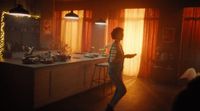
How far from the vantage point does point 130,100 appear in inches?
192

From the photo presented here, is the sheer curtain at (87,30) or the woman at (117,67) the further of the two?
the sheer curtain at (87,30)

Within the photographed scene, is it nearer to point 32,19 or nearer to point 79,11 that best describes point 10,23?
point 32,19

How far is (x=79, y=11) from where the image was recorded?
29.7ft

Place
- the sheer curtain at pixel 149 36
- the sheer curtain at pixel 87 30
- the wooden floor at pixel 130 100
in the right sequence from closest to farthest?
1. the wooden floor at pixel 130 100
2. the sheer curtain at pixel 149 36
3. the sheer curtain at pixel 87 30

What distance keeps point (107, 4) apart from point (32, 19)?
113 inches

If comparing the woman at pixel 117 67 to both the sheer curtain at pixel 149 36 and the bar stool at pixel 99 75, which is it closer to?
the bar stool at pixel 99 75

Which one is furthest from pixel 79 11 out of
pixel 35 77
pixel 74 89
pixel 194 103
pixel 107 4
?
pixel 194 103

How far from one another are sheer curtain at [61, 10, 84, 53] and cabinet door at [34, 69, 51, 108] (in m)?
4.83

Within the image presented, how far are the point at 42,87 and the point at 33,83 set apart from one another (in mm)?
232

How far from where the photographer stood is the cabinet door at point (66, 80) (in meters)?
4.29

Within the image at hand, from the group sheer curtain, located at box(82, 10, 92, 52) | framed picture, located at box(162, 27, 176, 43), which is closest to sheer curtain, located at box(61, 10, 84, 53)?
sheer curtain, located at box(82, 10, 92, 52)

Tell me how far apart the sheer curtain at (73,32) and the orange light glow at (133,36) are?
210 cm

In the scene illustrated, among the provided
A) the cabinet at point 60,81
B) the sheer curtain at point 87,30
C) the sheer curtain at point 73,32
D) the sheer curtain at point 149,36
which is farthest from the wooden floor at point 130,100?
the sheer curtain at point 73,32

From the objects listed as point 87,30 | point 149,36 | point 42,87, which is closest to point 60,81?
point 42,87
